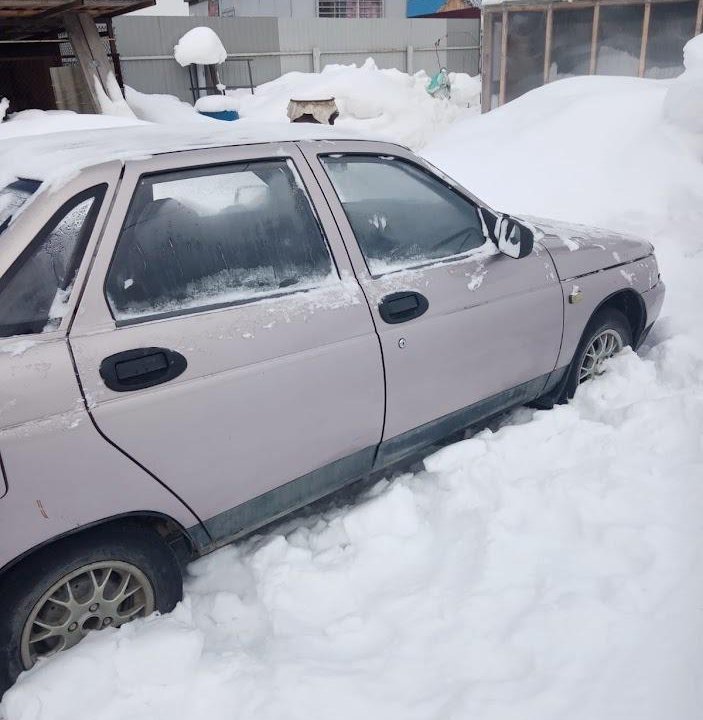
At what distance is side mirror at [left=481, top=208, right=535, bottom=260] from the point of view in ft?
10.2

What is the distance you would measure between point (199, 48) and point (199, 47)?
26mm

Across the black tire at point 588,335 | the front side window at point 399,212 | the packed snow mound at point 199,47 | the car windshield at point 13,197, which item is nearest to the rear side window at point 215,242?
Answer: the front side window at point 399,212

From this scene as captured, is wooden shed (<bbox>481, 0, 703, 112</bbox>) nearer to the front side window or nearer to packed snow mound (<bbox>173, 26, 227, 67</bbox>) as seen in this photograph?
packed snow mound (<bbox>173, 26, 227, 67</bbox>)

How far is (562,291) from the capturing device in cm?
337

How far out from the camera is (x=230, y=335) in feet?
7.47

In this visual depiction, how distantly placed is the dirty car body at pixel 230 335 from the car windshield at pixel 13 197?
0.06 ft

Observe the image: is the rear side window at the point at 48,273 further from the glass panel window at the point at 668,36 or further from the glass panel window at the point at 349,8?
the glass panel window at the point at 349,8

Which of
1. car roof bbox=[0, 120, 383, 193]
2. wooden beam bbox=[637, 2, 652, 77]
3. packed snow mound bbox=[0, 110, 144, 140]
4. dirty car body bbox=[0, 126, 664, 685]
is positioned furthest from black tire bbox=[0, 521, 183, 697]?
wooden beam bbox=[637, 2, 652, 77]

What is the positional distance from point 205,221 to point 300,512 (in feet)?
4.75

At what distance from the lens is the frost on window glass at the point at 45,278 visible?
197 cm

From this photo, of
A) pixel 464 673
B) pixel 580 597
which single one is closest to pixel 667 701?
pixel 580 597

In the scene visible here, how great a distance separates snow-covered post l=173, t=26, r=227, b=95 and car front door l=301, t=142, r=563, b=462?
18.5 m

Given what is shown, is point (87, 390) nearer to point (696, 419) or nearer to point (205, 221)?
point (205, 221)

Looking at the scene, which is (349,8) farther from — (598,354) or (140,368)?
(140,368)
